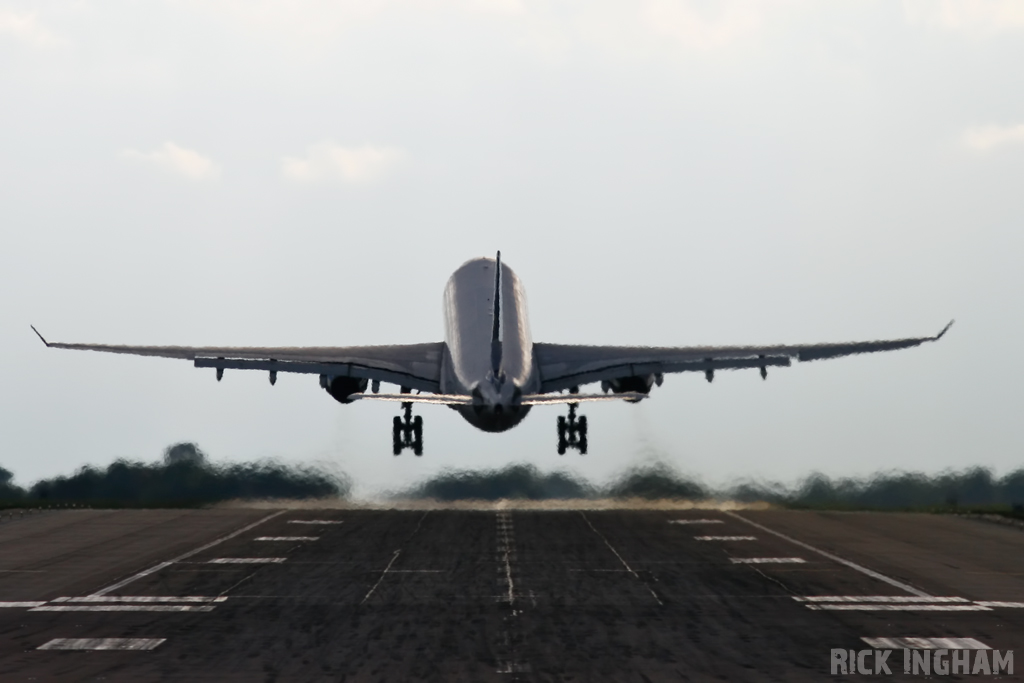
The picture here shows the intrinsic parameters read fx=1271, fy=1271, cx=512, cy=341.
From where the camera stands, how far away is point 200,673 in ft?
98.0

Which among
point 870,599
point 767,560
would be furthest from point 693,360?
point 870,599

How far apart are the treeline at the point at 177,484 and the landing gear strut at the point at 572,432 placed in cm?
1342

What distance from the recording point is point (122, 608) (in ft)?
128

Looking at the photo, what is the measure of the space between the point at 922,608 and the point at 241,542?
101ft

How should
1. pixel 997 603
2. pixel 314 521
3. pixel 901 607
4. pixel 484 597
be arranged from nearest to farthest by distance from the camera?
pixel 901 607 < pixel 997 603 < pixel 484 597 < pixel 314 521

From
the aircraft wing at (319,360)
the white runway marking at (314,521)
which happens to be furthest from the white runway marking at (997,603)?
the white runway marking at (314,521)

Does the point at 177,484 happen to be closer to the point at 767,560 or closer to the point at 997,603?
the point at 767,560

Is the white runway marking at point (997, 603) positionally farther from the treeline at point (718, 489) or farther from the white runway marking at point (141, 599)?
the treeline at point (718, 489)

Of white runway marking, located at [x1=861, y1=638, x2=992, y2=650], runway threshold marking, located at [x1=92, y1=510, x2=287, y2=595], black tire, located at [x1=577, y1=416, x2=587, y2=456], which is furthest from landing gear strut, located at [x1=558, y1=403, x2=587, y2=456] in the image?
white runway marking, located at [x1=861, y1=638, x2=992, y2=650]

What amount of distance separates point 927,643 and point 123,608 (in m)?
23.6

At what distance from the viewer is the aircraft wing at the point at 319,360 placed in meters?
63.7

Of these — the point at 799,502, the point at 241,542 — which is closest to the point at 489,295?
the point at 241,542

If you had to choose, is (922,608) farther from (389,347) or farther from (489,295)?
(389,347)

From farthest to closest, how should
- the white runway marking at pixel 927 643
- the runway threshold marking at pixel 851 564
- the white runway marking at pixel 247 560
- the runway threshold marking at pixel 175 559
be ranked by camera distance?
the white runway marking at pixel 247 560 → the runway threshold marking at pixel 851 564 → the runway threshold marking at pixel 175 559 → the white runway marking at pixel 927 643
